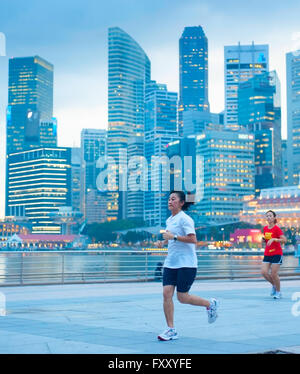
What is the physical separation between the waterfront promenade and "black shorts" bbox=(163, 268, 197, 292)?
676 mm

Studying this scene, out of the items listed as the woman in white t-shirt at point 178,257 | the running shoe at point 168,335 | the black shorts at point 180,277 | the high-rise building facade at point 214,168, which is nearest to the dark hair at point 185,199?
the woman in white t-shirt at point 178,257

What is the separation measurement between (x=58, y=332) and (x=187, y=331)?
178 cm

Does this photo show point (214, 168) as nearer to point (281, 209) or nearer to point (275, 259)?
point (281, 209)

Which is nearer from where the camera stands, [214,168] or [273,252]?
[273,252]

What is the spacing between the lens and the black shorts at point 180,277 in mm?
7902

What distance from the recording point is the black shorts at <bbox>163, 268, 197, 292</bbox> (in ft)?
25.9

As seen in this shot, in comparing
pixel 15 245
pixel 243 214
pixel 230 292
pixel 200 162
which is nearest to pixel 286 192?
pixel 243 214

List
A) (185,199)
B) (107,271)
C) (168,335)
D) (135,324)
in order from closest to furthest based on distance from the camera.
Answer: (168,335)
(185,199)
(135,324)
(107,271)

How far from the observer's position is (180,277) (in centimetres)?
791

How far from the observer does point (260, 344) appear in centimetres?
729

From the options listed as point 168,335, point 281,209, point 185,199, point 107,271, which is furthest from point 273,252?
point 281,209

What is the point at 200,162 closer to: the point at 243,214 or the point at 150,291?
the point at 243,214

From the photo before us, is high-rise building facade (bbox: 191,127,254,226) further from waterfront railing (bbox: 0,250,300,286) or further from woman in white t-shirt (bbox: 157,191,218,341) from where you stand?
woman in white t-shirt (bbox: 157,191,218,341)

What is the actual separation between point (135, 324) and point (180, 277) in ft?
5.92
